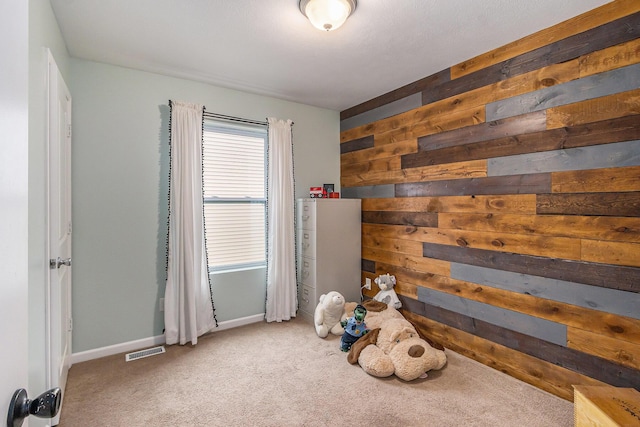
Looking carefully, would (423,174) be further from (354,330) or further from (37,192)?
(37,192)

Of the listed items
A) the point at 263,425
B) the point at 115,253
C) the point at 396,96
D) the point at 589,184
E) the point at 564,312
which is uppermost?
the point at 396,96

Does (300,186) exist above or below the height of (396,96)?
below

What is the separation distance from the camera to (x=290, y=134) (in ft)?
12.1

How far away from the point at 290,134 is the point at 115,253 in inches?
84.0

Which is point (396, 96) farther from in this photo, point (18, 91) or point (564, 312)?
point (18, 91)

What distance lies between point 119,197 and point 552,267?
352cm

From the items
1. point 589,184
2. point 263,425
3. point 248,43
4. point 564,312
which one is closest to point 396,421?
point 263,425

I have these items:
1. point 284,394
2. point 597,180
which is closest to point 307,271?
point 284,394

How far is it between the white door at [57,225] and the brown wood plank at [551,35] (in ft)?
9.89

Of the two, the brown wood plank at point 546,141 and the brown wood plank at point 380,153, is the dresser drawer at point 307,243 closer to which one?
the brown wood plank at point 380,153

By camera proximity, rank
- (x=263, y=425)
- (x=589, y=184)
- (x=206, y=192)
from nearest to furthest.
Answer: (x=263, y=425)
(x=589, y=184)
(x=206, y=192)

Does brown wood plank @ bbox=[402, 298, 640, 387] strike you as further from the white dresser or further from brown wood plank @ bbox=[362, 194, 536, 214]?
the white dresser

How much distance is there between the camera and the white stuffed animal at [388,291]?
331cm

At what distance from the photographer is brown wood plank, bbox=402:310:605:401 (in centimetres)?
217
